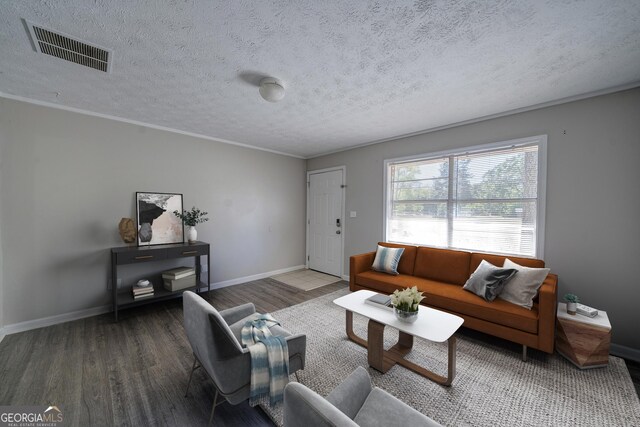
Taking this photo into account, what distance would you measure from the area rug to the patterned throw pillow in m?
0.98

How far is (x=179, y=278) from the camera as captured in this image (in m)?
3.29

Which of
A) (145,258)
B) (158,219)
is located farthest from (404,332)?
(158,219)

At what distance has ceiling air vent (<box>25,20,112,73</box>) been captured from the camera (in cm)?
162

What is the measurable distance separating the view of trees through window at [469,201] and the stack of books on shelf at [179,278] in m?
3.13

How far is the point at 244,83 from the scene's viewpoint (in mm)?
2244

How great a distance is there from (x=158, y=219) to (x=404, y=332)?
3.50 meters

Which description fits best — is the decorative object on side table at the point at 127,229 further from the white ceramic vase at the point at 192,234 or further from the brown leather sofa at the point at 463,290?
the brown leather sofa at the point at 463,290

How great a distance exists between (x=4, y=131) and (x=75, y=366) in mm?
2541

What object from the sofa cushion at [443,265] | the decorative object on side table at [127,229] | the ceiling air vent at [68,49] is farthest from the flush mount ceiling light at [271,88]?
the sofa cushion at [443,265]

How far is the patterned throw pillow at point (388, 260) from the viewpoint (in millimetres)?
3352

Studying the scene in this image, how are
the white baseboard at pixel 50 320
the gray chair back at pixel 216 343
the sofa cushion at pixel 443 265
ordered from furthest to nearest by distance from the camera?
the sofa cushion at pixel 443 265
the white baseboard at pixel 50 320
the gray chair back at pixel 216 343

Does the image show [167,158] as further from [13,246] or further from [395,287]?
[395,287]

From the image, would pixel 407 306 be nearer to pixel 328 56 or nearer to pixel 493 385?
pixel 493 385

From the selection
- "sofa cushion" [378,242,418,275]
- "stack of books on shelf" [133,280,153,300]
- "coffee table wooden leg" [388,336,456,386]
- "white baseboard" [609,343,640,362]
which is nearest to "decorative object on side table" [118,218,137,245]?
"stack of books on shelf" [133,280,153,300]
